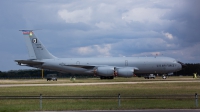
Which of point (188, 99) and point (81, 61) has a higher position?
point (81, 61)

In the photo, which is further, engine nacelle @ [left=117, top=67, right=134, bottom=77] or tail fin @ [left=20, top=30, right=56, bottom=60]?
tail fin @ [left=20, top=30, right=56, bottom=60]

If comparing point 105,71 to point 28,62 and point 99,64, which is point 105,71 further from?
point 28,62

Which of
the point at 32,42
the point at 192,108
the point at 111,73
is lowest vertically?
the point at 192,108

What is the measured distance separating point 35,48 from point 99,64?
46.1 feet

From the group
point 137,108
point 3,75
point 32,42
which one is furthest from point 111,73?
point 3,75

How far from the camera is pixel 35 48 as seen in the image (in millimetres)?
84312

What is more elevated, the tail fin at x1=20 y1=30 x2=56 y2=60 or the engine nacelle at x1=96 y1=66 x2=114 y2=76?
the tail fin at x1=20 y1=30 x2=56 y2=60

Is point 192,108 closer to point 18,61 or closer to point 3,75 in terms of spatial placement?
point 18,61

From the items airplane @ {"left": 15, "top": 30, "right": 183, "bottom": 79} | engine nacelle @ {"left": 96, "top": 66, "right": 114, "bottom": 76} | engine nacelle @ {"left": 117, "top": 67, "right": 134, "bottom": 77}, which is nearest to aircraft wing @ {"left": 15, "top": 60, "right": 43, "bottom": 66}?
airplane @ {"left": 15, "top": 30, "right": 183, "bottom": 79}

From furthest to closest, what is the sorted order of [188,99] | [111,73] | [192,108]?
[111,73], [188,99], [192,108]

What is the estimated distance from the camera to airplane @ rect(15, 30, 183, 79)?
3083 inches

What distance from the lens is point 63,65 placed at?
8400cm

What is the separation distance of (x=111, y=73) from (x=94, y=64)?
5.97m

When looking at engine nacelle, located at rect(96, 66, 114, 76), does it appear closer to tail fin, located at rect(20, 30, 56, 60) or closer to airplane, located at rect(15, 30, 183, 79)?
airplane, located at rect(15, 30, 183, 79)
